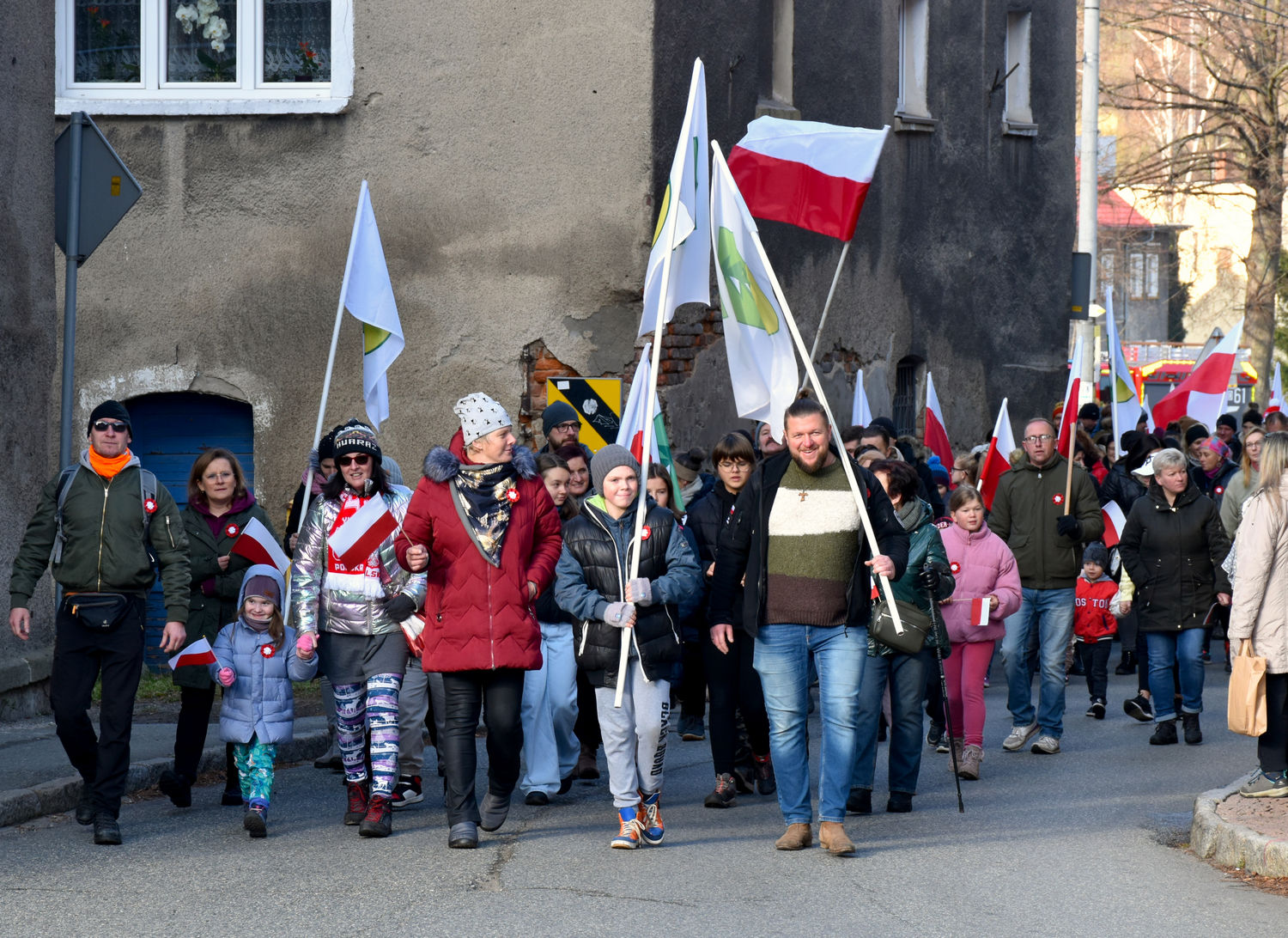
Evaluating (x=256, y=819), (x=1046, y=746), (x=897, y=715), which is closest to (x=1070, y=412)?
(x=1046, y=746)

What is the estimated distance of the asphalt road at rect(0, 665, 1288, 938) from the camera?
20.7ft

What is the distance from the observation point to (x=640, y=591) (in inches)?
301

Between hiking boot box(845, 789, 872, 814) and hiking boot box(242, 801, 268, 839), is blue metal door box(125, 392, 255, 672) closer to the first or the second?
hiking boot box(242, 801, 268, 839)

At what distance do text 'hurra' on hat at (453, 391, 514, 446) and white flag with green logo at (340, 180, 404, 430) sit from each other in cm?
246

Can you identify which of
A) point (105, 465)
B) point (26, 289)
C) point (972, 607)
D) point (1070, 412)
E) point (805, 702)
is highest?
point (26, 289)

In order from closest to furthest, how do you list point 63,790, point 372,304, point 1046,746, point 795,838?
point 795,838 < point 63,790 < point 372,304 < point 1046,746

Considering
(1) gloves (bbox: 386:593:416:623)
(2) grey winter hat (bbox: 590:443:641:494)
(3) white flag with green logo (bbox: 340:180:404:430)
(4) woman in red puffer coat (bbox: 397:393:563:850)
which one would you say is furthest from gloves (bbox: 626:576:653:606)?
(3) white flag with green logo (bbox: 340:180:404:430)

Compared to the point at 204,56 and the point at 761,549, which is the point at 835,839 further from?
the point at 204,56

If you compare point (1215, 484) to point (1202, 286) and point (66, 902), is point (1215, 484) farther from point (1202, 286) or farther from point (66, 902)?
point (1202, 286)

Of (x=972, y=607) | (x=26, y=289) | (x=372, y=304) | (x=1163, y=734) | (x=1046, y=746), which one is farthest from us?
(x=1163, y=734)

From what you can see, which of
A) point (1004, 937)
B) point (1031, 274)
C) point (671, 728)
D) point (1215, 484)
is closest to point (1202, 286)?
point (1031, 274)

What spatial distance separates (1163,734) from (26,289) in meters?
7.37

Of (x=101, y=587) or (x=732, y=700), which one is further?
(x=732, y=700)

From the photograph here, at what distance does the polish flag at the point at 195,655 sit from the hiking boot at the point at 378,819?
111 cm
